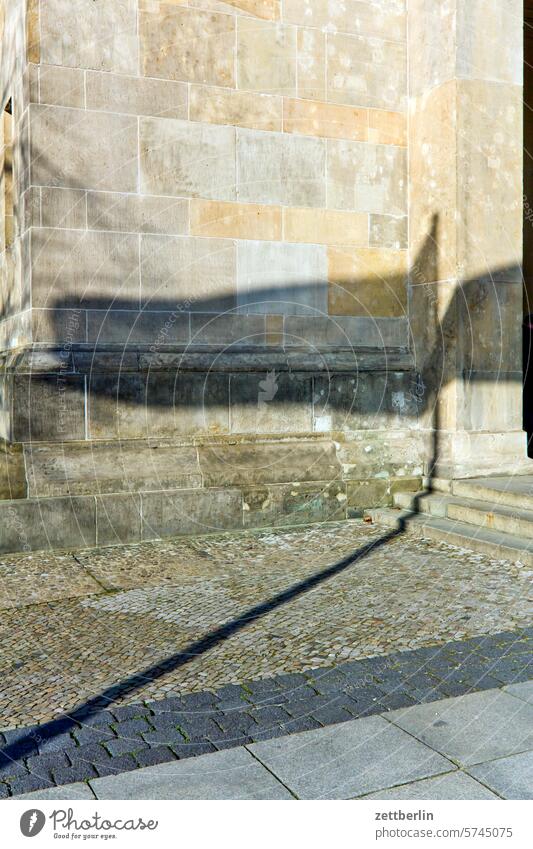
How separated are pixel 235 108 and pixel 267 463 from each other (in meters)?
3.61

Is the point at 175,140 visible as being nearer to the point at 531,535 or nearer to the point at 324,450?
the point at 324,450

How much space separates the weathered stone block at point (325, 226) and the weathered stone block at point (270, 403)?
149cm

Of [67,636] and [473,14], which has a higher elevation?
[473,14]

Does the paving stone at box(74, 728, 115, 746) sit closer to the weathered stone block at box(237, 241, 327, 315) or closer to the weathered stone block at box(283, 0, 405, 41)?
the weathered stone block at box(237, 241, 327, 315)

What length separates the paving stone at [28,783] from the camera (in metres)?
3.13

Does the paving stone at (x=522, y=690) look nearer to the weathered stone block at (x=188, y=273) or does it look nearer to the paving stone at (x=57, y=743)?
the paving stone at (x=57, y=743)

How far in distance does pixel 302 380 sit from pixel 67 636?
14.2 feet

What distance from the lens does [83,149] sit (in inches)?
307

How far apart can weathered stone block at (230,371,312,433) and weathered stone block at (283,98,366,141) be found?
261cm

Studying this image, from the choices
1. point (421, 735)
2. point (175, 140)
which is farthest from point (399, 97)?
point (421, 735)

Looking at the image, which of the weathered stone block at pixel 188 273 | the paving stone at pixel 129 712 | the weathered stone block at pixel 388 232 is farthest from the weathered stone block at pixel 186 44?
the paving stone at pixel 129 712

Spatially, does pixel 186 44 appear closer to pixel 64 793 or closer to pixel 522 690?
pixel 522 690

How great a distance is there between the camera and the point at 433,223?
8.88 meters
